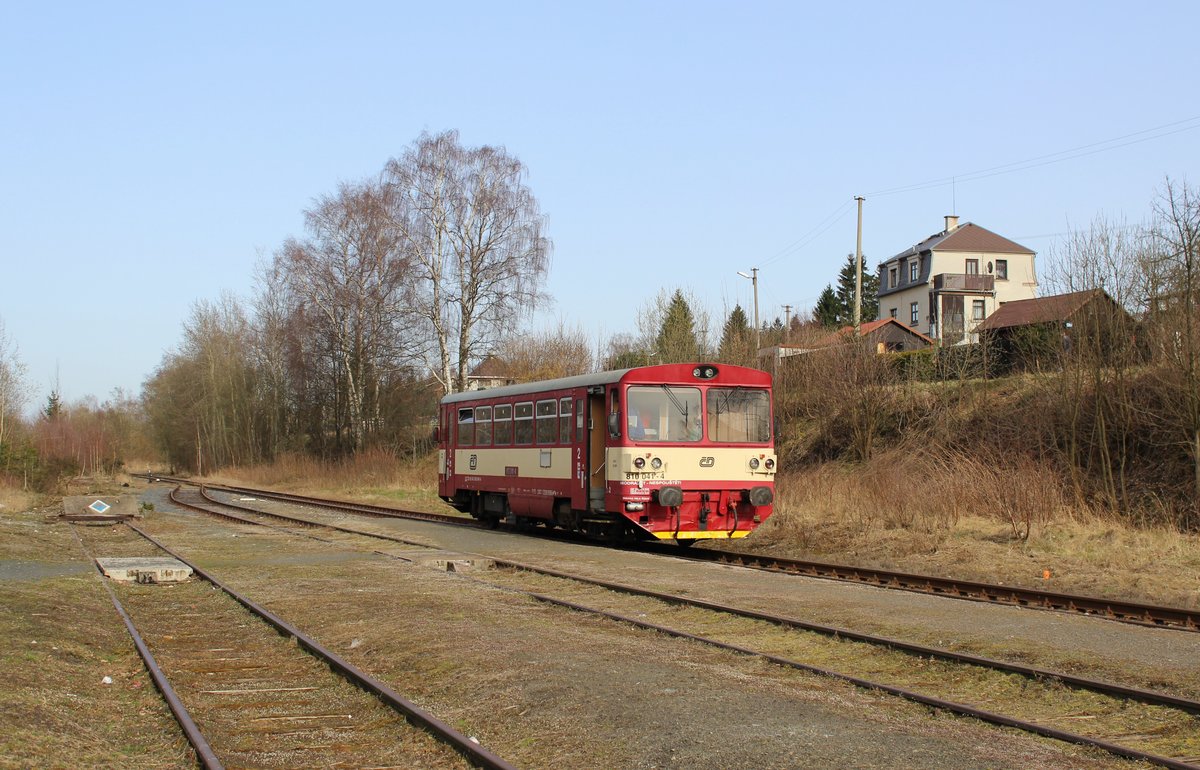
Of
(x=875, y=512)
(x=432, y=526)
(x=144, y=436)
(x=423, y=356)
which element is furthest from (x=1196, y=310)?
(x=144, y=436)

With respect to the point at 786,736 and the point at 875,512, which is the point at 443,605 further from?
the point at 875,512

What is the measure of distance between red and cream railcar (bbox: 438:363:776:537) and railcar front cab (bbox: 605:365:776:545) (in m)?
0.02

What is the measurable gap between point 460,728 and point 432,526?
17412 millimetres

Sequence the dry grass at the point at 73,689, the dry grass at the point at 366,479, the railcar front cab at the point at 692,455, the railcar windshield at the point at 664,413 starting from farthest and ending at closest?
1. the dry grass at the point at 366,479
2. the railcar windshield at the point at 664,413
3. the railcar front cab at the point at 692,455
4. the dry grass at the point at 73,689

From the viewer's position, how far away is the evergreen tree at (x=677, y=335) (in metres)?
33.1

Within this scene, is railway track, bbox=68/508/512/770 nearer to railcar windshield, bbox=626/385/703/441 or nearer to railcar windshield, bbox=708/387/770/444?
railcar windshield, bbox=626/385/703/441

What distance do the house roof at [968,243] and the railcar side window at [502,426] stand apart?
50.4 m

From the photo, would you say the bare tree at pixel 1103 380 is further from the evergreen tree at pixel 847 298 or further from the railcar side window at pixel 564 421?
the evergreen tree at pixel 847 298

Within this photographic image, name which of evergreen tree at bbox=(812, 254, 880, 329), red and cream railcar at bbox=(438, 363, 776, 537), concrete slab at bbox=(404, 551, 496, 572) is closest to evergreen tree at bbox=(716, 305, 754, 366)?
red and cream railcar at bbox=(438, 363, 776, 537)

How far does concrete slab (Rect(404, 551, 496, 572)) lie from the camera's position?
50.7 ft

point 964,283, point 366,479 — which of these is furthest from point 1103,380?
point 964,283

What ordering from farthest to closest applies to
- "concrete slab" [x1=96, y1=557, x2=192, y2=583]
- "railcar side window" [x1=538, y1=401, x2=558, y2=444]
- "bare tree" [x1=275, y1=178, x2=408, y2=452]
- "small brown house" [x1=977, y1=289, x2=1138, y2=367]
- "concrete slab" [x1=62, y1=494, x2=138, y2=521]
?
"bare tree" [x1=275, y1=178, x2=408, y2=452], "concrete slab" [x1=62, y1=494, x2=138, y2=521], "small brown house" [x1=977, y1=289, x2=1138, y2=367], "railcar side window" [x1=538, y1=401, x2=558, y2=444], "concrete slab" [x1=96, y1=557, x2=192, y2=583]

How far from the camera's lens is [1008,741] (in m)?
6.20

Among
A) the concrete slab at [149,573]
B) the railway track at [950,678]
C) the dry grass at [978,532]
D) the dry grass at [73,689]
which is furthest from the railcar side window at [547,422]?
the dry grass at [73,689]
